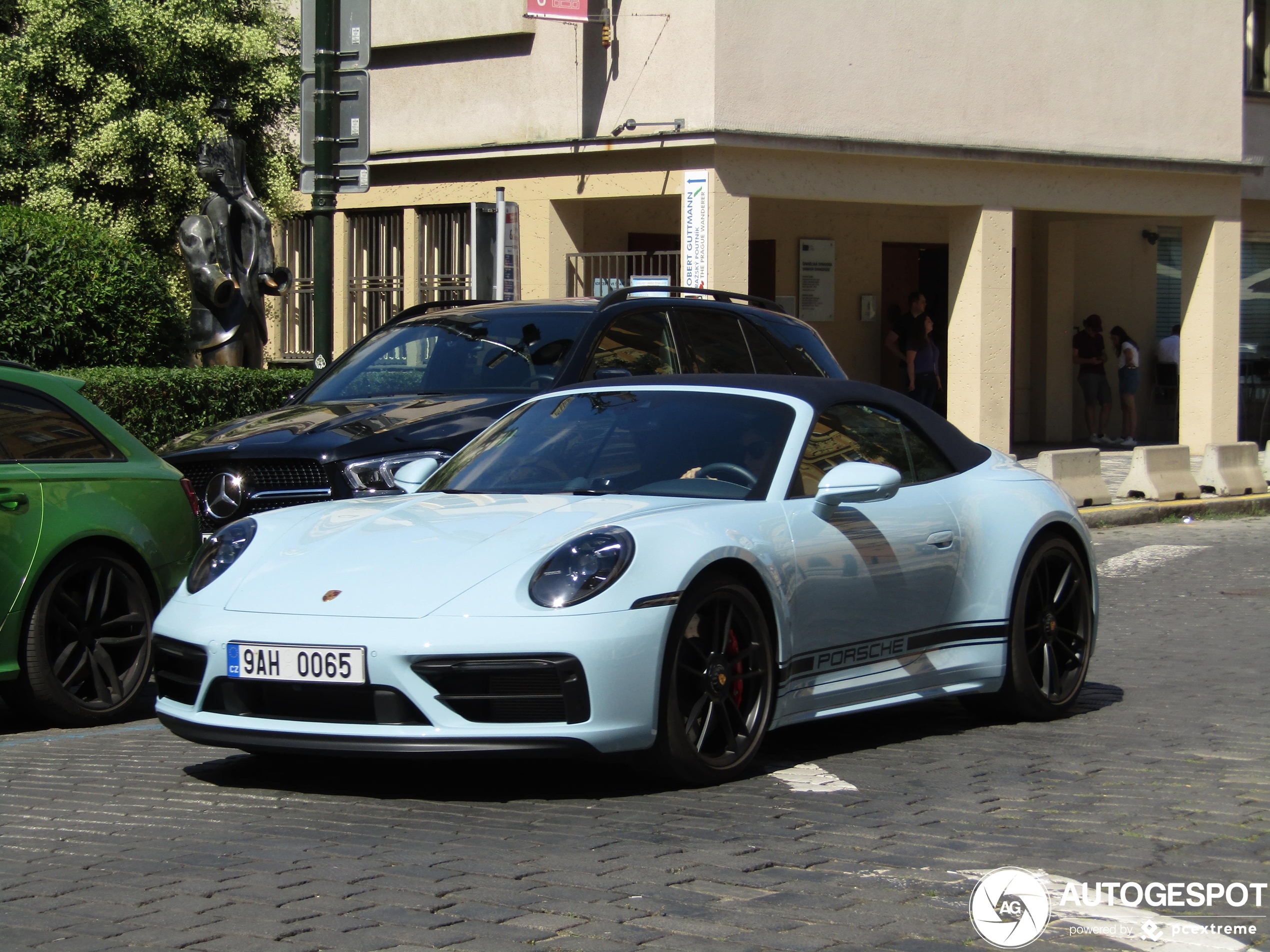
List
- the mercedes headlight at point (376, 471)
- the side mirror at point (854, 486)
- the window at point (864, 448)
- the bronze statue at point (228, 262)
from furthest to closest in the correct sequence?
the bronze statue at point (228, 262), the mercedes headlight at point (376, 471), the window at point (864, 448), the side mirror at point (854, 486)

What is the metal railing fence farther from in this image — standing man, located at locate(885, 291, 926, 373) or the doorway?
the doorway

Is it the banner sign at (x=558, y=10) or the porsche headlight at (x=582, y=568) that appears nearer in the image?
the porsche headlight at (x=582, y=568)

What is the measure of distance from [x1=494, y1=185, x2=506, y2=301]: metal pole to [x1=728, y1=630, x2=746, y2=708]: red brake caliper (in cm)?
1076

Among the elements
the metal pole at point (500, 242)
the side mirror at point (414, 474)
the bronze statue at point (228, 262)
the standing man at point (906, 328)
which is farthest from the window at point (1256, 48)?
the side mirror at point (414, 474)

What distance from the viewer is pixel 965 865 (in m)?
4.79

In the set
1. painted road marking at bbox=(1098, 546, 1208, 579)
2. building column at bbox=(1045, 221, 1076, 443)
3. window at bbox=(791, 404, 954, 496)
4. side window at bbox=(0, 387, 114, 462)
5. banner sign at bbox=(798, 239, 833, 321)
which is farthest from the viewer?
building column at bbox=(1045, 221, 1076, 443)

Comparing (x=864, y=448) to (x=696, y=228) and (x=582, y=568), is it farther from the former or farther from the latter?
(x=696, y=228)

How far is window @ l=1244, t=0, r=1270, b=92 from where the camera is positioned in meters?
25.8

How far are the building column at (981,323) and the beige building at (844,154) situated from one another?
3cm

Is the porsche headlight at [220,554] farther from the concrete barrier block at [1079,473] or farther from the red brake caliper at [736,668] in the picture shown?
the concrete barrier block at [1079,473]

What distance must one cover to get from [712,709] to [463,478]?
60.4 inches

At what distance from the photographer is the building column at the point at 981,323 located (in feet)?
72.1

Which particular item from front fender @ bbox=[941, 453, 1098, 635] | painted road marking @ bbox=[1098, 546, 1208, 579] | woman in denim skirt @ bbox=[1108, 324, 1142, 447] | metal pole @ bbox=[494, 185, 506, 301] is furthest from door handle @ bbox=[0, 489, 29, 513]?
woman in denim skirt @ bbox=[1108, 324, 1142, 447]

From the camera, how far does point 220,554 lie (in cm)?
612
